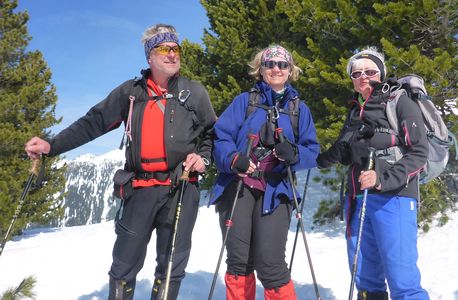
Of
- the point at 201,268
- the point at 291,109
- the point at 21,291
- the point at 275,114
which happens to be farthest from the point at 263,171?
the point at 201,268

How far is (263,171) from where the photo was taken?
3.31m

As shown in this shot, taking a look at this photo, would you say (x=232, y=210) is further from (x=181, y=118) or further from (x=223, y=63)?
(x=223, y=63)

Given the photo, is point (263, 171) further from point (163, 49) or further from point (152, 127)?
point (163, 49)

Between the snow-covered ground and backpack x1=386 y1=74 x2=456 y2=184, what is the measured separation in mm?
2657

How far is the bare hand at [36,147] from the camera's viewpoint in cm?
320

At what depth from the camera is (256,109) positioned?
11.2 ft

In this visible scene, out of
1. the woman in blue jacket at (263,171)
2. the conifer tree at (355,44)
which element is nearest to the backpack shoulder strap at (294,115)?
the woman in blue jacket at (263,171)

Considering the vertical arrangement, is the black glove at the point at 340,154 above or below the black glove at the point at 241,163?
above

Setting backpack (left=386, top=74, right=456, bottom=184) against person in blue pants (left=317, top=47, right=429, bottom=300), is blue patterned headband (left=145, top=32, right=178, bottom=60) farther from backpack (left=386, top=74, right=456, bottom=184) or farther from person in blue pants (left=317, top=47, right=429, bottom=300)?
backpack (left=386, top=74, right=456, bottom=184)

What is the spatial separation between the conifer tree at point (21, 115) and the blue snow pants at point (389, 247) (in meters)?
14.0

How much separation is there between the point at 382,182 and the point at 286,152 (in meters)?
0.81

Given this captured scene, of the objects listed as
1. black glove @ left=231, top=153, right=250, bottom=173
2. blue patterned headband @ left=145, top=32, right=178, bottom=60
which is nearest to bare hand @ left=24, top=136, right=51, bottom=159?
blue patterned headband @ left=145, top=32, right=178, bottom=60

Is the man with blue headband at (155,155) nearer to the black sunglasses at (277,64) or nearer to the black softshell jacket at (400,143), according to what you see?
the black sunglasses at (277,64)

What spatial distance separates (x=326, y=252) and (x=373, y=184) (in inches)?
198
